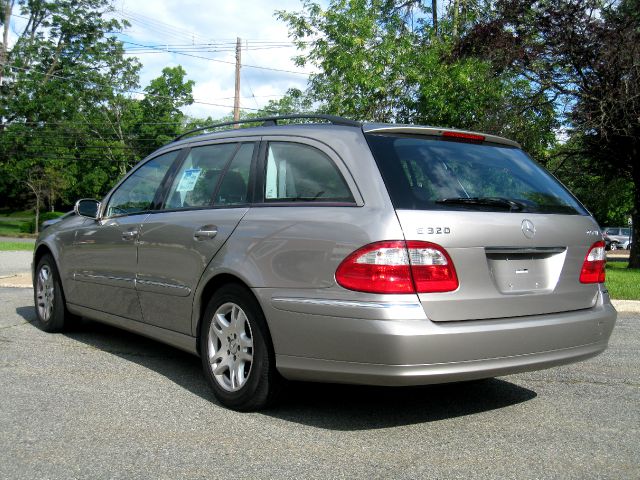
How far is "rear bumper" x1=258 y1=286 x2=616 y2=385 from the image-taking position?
11.4ft

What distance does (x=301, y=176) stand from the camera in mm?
4203

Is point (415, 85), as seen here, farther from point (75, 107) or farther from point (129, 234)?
point (75, 107)

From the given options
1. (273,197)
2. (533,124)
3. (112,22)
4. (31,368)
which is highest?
(112,22)

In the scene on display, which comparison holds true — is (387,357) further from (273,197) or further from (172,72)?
(172,72)

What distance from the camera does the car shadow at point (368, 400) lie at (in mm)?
4117

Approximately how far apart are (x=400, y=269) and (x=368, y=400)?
1.34 metres

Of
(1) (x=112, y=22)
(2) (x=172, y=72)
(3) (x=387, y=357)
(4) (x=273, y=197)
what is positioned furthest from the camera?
(2) (x=172, y=72)

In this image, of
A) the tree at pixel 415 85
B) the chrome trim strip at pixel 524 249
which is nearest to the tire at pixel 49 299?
the chrome trim strip at pixel 524 249

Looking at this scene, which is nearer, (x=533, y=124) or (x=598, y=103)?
(x=598, y=103)

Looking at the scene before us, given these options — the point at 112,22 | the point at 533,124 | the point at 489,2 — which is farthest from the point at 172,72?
the point at 533,124

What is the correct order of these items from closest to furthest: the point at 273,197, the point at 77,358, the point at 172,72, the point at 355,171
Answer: the point at 355,171
the point at 273,197
the point at 77,358
the point at 172,72

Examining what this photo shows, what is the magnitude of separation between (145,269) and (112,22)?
44.1 metres

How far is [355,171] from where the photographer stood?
3869 mm

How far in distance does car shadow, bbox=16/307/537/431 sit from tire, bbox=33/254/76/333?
1.33 meters
